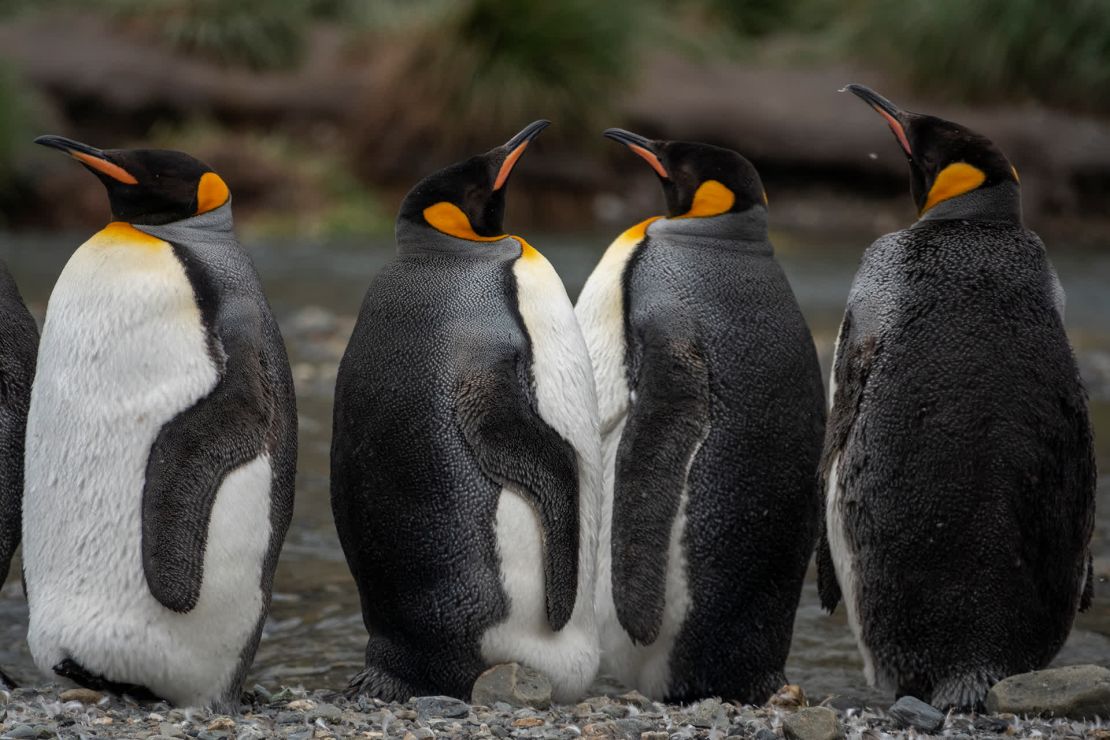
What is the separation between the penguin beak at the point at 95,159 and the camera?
347cm

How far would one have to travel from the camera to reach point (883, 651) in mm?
3637

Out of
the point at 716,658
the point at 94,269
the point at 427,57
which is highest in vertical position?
the point at 427,57

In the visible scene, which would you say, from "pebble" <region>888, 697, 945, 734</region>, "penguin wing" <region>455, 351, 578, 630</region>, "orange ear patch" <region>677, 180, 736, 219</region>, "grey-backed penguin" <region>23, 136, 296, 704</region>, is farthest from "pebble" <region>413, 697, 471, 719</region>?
"orange ear patch" <region>677, 180, 736, 219</region>

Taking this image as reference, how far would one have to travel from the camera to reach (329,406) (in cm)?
752

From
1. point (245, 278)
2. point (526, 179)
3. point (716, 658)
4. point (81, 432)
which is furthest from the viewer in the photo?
point (526, 179)

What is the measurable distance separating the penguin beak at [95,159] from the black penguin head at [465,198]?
2.25 ft

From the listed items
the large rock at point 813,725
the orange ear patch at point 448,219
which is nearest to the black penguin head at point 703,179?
the orange ear patch at point 448,219

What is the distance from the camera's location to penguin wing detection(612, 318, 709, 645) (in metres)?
3.76

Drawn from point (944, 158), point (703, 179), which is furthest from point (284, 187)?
point (944, 158)

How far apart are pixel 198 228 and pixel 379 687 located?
1190 millimetres

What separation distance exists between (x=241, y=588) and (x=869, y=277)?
5.65ft

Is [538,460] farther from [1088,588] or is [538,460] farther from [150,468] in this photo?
[1088,588]

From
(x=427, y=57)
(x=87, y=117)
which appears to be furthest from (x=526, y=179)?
(x=87, y=117)

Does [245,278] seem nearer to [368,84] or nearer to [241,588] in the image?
[241,588]
